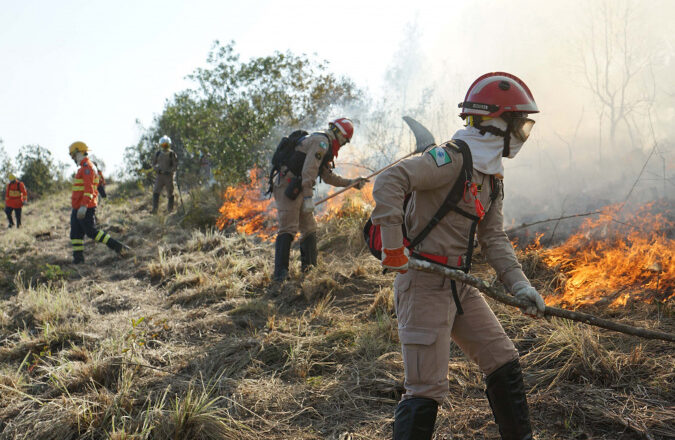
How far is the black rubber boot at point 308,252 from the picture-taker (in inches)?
242

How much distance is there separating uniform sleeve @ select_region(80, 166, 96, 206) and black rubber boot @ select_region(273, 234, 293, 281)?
12.4 ft

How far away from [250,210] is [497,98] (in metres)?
7.94

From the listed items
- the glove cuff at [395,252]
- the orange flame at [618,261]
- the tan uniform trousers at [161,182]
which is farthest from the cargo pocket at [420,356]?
the tan uniform trousers at [161,182]

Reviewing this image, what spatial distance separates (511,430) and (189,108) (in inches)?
463

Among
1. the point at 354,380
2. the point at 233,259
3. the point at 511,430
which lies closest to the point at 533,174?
the point at 233,259

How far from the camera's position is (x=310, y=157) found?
5.70 meters

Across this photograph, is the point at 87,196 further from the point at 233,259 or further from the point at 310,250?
the point at 310,250

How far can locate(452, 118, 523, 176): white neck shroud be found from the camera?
230cm

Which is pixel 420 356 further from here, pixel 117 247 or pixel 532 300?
pixel 117 247

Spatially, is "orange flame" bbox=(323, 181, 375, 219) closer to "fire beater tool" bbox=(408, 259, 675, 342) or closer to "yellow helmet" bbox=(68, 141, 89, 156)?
"yellow helmet" bbox=(68, 141, 89, 156)

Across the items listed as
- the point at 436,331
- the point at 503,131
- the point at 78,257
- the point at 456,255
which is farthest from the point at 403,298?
the point at 78,257

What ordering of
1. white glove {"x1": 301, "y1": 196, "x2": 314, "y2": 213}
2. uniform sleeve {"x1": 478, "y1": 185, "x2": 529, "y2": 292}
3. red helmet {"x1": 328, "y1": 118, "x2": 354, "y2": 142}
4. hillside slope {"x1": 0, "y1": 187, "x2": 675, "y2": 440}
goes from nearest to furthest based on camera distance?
1. uniform sleeve {"x1": 478, "y1": 185, "x2": 529, "y2": 292}
2. hillside slope {"x1": 0, "y1": 187, "x2": 675, "y2": 440}
3. white glove {"x1": 301, "y1": 196, "x2": 314, "y2": 213}
4. red helmet {"x1": 328, "y1": 118, "x2": 354, "y2": 142}

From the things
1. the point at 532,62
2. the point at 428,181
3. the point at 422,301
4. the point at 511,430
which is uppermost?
the point at 532,62

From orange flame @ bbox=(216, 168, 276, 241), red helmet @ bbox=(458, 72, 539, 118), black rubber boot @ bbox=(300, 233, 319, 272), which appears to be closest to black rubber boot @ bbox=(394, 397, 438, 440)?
red helmet @ bbox=(458, 72, 539, 118)
